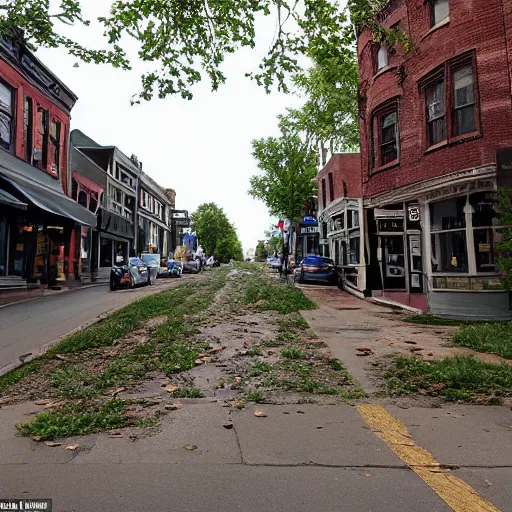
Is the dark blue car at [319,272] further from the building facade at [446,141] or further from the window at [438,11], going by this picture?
the window at [438,11]

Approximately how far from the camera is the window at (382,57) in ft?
55.6

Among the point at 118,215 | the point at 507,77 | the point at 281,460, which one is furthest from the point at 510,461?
the point at 118,215

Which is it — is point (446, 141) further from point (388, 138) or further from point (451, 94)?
point (388, 138)

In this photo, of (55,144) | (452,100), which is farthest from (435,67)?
(55,144)

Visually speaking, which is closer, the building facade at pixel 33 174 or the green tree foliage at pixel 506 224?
the green tree foliage at pixel 506 224

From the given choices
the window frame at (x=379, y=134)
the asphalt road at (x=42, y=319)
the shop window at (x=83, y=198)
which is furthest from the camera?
the shop window at (x=83, y=198)

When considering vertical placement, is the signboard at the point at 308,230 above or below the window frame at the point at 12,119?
below

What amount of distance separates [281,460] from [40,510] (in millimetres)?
1759

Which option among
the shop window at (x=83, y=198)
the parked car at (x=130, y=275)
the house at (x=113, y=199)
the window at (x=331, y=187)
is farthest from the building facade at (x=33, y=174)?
the window at (x=331, y=187)

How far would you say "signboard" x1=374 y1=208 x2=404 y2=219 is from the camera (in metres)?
17.2

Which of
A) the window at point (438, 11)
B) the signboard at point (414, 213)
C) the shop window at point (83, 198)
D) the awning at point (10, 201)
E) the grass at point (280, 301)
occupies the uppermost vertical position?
the window at point (438, 11)

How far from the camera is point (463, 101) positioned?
13.2m

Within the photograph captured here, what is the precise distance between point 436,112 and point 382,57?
4.41 metres

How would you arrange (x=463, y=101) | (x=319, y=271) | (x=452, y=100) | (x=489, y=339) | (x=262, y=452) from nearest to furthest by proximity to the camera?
(x=262, y=452) < (x=489, y=339) < (x=463, y=101) < (x=452, y=100) < (x=319, y=271)
